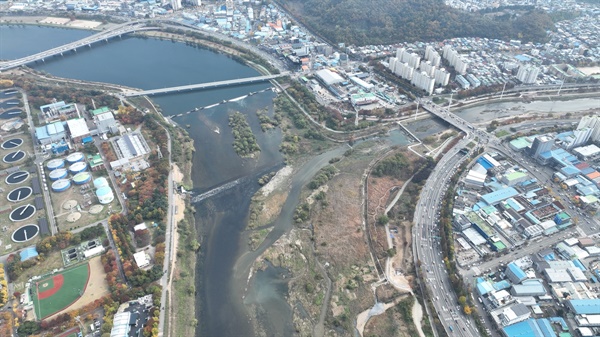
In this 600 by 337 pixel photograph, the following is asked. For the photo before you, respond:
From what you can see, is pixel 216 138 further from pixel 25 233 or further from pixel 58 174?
pixel 25 233

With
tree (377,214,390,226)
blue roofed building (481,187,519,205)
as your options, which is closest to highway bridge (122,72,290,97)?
tree (377,214,390,226)

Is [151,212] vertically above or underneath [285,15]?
underneath

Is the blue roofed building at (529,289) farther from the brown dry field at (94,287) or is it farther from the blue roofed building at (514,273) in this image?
the brown dry field at (94,287)

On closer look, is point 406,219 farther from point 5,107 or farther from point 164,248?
point 5,107

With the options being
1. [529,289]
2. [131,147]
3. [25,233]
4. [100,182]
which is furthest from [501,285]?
[25,233]

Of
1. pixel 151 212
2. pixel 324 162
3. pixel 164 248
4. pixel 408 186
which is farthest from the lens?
pixel 324 162

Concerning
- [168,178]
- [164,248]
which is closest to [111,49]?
[168,178]

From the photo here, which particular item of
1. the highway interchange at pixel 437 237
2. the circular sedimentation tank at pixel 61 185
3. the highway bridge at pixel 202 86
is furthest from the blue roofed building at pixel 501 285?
the highway bridge at pixel 202 86
